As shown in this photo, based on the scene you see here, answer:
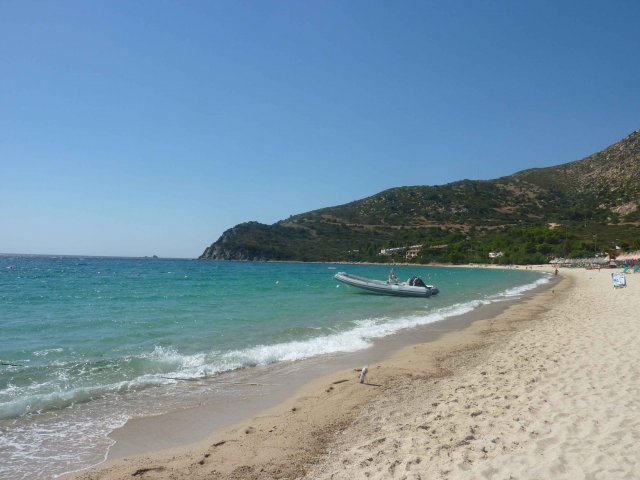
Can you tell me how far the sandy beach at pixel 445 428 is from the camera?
4.56 meters

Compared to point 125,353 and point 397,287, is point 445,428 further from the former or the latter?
point 397,287

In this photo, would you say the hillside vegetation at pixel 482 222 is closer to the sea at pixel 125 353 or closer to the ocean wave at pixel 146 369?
the sea at pixel 125 353

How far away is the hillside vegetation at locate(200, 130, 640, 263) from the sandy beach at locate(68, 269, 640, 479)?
8071 cm

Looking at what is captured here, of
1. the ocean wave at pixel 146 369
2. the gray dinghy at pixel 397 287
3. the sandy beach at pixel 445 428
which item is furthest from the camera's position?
the gray dinghy at pixel 397 287

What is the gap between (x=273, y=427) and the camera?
6250 mm

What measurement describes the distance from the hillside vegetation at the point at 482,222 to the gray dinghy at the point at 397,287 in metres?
62.3

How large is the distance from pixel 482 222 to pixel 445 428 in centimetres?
12212

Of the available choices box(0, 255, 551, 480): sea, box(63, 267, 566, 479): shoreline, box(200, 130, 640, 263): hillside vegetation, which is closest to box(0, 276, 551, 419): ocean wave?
box(0, 255, 551, 480): sea

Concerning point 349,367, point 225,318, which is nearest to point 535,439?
point 349,367

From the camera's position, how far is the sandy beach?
456 cm

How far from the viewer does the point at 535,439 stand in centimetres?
502

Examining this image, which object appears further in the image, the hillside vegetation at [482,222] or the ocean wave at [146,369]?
the hillside vegetation at [482,222]

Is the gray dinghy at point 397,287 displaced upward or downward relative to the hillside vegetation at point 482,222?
downward

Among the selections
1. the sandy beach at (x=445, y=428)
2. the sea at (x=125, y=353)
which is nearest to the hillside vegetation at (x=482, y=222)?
the sea at (x=125, y=353)
